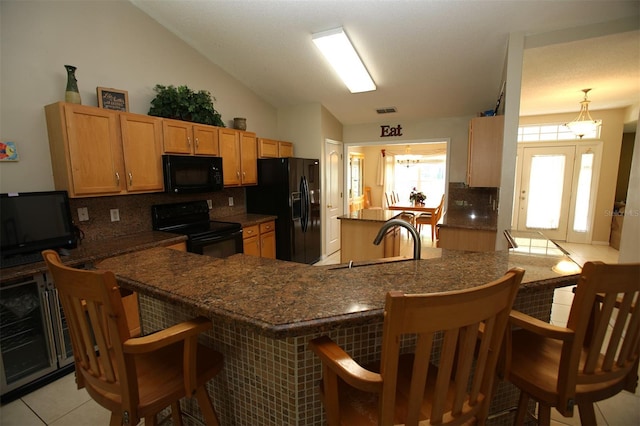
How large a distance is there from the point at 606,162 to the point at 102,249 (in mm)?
7967

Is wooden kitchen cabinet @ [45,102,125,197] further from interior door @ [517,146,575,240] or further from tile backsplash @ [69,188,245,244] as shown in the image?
interior door @ [517,146,575,240]

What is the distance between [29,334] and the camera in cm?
210

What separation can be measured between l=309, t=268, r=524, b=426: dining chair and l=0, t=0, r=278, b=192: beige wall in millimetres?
2883

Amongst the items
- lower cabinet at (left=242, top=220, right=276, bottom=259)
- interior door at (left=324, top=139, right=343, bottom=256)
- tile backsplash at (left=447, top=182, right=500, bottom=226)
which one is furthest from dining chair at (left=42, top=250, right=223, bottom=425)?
tile backsplash at (left=447, top=182, right=500, bottom=226)

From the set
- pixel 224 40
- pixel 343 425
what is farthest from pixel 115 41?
pixel 343 425

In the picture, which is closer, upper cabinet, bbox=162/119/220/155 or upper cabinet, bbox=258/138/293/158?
upper cabinet, bbox=162/119/220/155

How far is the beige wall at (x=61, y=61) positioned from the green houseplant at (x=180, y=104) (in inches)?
7.3

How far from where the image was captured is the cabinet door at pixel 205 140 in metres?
3.39

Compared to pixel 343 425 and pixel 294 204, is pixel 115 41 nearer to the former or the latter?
pixel 294 204

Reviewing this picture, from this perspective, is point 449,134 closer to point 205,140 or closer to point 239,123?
point 239,123

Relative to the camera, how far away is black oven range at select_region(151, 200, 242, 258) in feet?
10.3

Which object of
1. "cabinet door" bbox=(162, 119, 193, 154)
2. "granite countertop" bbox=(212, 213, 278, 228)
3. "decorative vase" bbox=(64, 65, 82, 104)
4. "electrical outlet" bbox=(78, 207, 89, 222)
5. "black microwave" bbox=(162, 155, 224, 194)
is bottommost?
"granite countertop" bbox=(212, 213, 278, 228)

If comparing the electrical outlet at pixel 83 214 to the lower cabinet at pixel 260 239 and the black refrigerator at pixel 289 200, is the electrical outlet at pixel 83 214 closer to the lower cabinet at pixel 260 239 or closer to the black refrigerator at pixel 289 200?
the lower cabinet at pixel 260 239

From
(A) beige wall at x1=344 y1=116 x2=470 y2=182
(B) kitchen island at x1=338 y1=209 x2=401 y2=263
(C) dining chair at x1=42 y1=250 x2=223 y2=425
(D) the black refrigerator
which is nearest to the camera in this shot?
(C) dining chair at x1=42 y1=250 x2=223 y2=425
